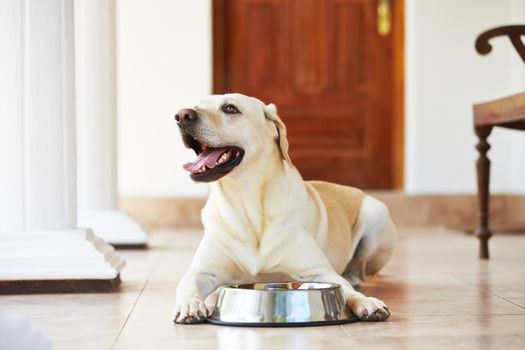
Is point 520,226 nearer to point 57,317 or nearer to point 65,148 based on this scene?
point 65,148

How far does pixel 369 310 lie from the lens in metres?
2.45

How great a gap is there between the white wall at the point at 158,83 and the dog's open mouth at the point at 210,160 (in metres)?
3.86

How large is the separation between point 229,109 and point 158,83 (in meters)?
3.94

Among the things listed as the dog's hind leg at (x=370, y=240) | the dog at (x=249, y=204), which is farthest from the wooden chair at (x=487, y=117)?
the dog at (x=249, y=204)

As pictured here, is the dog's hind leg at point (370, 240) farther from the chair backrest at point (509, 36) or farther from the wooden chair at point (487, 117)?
the chair backrest at point (509, 36)

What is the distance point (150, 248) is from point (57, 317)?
242 centimetres

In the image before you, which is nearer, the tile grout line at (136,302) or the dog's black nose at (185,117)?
the tile grout line at (136,302)

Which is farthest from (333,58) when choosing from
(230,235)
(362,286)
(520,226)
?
(230,235)

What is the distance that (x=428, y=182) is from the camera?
662 cm

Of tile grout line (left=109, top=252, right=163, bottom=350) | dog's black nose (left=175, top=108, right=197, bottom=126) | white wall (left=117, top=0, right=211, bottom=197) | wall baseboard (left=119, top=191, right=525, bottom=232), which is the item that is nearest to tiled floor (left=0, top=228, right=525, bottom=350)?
tile grout line (left=109, top=252, right=163, bottom=350)

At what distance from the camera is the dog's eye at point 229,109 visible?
2.71 m

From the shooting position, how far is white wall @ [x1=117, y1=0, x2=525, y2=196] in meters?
6.57

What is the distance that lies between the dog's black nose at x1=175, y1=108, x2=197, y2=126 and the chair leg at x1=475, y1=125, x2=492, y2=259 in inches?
78.8

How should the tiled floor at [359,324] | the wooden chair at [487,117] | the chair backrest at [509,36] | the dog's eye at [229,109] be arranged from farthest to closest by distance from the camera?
1. the chair backrest at [509,36]
2. the wooden chair at [487,117]
3. the dog's eye at [229,109]
4. the tiled floor at [359,324]
